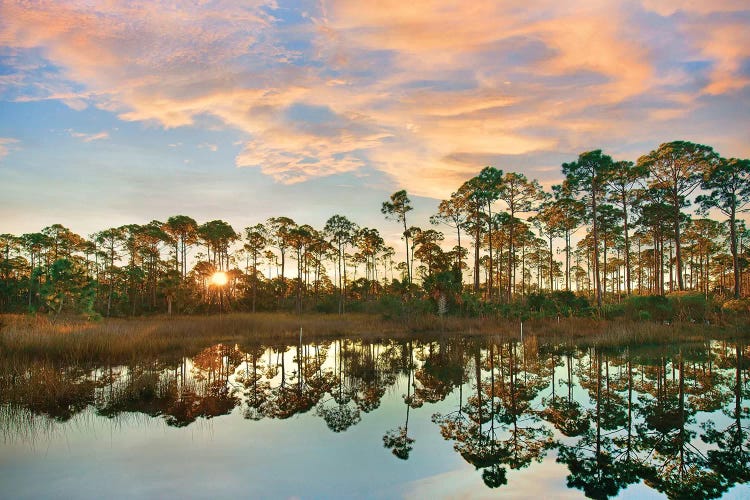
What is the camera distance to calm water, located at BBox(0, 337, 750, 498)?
19.0 feet

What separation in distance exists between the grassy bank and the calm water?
2.06m

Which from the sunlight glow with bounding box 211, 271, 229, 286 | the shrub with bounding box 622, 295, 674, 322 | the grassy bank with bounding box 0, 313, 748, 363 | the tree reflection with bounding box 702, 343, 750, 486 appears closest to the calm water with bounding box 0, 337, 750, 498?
the tree reflection with bounding box 702, 343, 750, 486

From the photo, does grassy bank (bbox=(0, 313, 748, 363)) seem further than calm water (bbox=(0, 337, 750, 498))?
Yes

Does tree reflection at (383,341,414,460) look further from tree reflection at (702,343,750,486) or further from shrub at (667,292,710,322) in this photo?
shrub at (667,292,710,322)

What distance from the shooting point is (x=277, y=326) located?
2673cm

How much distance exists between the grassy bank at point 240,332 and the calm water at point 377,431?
81.3 inches

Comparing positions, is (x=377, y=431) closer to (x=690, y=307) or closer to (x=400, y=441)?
(x=400, y=441)

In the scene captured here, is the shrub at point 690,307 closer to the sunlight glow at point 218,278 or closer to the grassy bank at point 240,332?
the grassy bank at point 240,332

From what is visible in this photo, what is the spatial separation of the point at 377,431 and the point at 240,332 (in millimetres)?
18506

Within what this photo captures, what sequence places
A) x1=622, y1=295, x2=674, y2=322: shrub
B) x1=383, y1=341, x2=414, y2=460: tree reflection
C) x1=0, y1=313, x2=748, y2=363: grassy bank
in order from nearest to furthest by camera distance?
x1=383, y1=341, x2=414, y2=460: tree reflection
x1=0, y1=313, x2=748, y2=363: grassy bank
x1=622, y1=295, x2=674, y2=322: shrub

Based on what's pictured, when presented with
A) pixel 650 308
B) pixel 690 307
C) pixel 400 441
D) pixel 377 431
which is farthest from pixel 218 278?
pixel 690 307

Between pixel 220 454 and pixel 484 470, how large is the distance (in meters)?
4.26

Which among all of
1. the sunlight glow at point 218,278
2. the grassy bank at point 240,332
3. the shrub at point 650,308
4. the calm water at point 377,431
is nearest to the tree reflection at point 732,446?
the calm water at point 377,431

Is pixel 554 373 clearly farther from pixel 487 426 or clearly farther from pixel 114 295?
pixel 114 295
